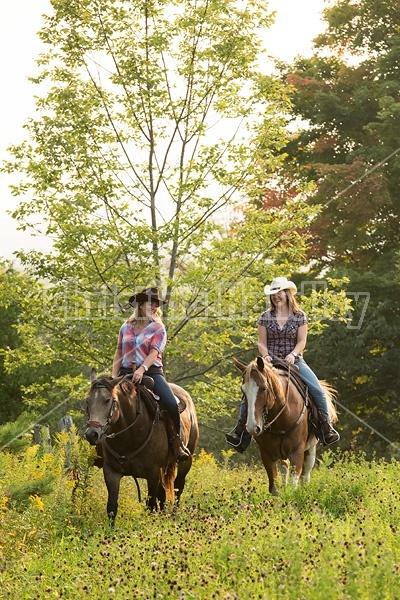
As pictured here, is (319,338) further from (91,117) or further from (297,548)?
(297,548)

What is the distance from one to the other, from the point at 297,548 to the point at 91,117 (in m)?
11.3

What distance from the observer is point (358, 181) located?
22.8 meters

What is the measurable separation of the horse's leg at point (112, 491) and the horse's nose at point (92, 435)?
111cm

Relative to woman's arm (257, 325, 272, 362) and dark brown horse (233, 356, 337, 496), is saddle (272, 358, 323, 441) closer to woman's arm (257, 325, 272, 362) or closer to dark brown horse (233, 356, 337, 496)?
dark brown horse (233, 356, 337, 496)

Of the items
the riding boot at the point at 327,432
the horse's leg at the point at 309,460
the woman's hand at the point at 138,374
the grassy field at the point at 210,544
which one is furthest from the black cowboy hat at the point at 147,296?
Answer: the horse's leg at the point at 309,460

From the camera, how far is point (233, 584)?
5.86 m

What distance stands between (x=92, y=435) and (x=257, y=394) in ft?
6.00

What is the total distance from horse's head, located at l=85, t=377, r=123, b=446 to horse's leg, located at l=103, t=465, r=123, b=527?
82 centimetres

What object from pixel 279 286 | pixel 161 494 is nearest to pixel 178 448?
pixel 161 494

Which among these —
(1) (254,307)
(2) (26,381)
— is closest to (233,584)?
(1) (254,307)

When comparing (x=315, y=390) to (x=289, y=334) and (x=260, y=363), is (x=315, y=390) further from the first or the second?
(x=260, y=363)

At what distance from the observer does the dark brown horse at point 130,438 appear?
8.73 m

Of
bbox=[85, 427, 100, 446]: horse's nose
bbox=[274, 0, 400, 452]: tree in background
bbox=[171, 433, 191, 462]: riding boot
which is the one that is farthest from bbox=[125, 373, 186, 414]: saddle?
bbox=[274, 0, 400, 452]: tree in background

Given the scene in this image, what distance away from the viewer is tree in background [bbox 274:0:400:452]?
23016 millimetres
